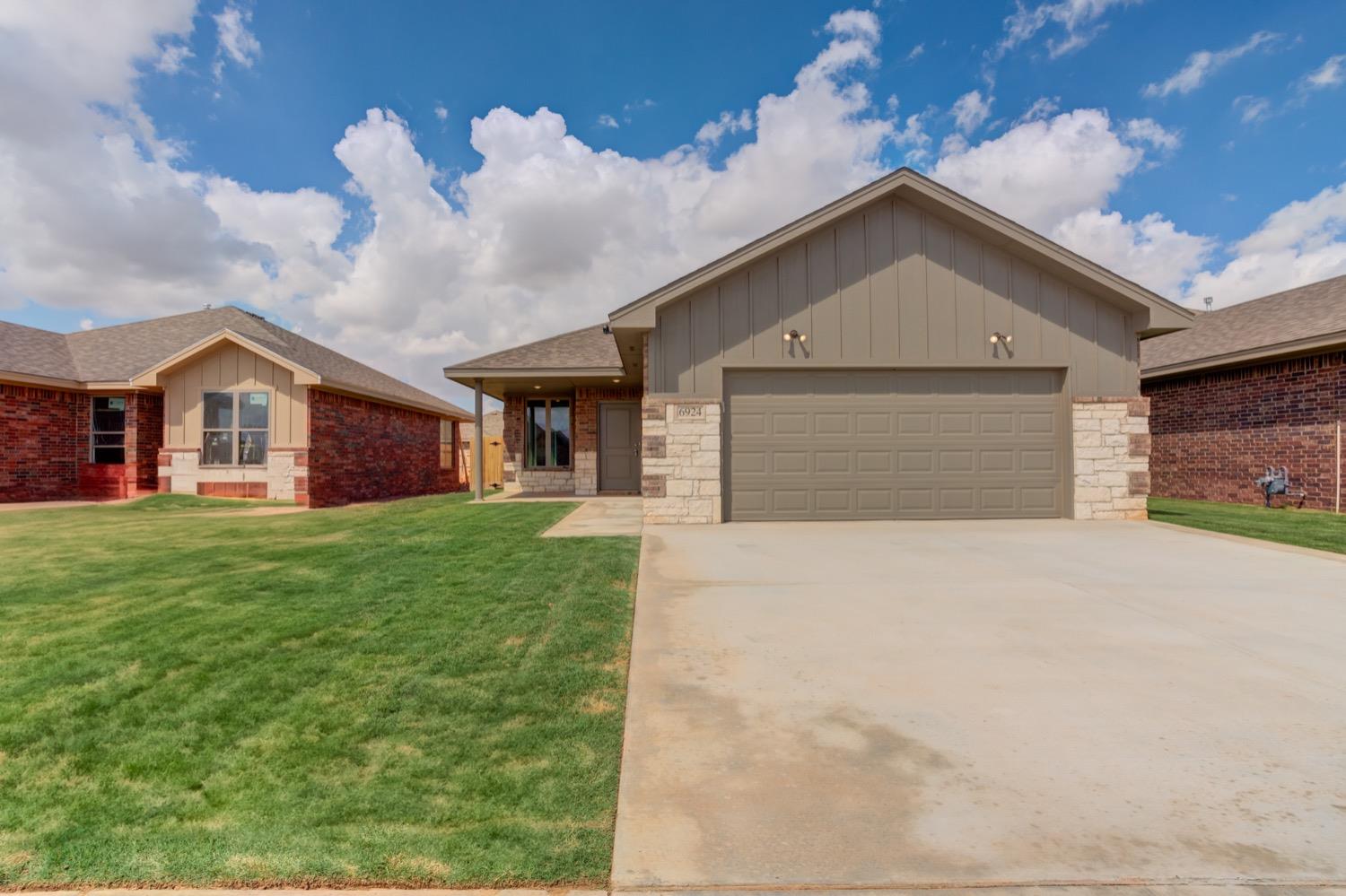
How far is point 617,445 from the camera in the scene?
15719 millimetres

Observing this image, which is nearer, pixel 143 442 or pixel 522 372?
pixel 522 372

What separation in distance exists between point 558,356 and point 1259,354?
14234 millimetres

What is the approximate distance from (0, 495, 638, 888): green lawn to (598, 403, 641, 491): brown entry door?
9578 millimetres

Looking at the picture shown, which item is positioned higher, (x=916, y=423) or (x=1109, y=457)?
(x=916, y=423)

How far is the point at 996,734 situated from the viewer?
2.73 meters

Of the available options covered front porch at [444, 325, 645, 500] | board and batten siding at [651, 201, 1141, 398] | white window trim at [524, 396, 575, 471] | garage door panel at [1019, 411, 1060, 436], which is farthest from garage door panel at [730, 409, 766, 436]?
white window trim at [524, 396, 575, 471]

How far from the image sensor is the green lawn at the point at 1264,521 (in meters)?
7.96

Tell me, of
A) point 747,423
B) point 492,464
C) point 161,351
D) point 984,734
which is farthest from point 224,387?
point 984,734

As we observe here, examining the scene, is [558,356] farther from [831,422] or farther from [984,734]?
[984,734]

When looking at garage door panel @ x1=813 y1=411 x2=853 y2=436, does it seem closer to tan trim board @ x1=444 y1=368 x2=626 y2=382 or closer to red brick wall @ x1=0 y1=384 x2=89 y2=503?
tan trim board @ x1=444 y1=368 x2=626 y2=382

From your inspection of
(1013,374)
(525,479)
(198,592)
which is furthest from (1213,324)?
(198,592)

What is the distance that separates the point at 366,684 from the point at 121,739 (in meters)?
0.99

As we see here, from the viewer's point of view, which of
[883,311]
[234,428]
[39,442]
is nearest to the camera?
[883,311]

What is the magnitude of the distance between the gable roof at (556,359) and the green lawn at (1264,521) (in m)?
10.5
